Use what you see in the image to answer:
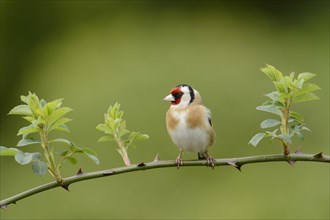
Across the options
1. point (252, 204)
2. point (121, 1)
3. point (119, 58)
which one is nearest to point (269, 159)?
point (252, 204)

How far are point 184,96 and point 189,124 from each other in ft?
0.27

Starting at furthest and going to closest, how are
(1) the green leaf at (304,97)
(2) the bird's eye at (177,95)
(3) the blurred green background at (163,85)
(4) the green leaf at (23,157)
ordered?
1. (3) the blurred green background at (163,85)
2. (2) the bird's eye at (177,95)
3. (1) the green leaf at (304,97)
4. (4) the green leaf at (23,157)

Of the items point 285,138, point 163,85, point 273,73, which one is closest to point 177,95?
point 273,73

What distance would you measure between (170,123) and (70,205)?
60.0 inches

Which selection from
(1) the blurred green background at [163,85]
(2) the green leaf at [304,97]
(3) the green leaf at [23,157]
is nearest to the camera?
(3) the green leaf at [23,157]

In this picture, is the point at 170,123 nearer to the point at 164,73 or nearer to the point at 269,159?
the point at 269,159

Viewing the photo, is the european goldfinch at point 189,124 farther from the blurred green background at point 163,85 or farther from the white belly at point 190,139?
the blurred green background at point 163,85

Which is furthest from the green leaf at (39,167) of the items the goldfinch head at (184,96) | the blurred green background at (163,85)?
the blurred green background at (163,85)

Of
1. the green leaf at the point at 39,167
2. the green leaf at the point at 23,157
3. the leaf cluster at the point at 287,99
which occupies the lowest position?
the green leaf at the point at 39,167

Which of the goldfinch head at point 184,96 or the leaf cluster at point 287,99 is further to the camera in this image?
the goldfinch head at point 184,96

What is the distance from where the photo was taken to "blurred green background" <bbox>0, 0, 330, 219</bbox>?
10.2 ft

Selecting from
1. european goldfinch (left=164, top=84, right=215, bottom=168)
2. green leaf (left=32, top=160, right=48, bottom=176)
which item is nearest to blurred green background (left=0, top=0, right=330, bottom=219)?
european goldfinch (left=164, top=84, right=215, bottom=168)

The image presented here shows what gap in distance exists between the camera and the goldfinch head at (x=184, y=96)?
1.70m

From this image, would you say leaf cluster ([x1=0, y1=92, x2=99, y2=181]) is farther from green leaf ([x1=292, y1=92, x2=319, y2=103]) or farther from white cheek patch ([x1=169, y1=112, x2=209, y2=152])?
Answer: white cheek patch ([x1=169, y1=112, x2=209, y2=152])
